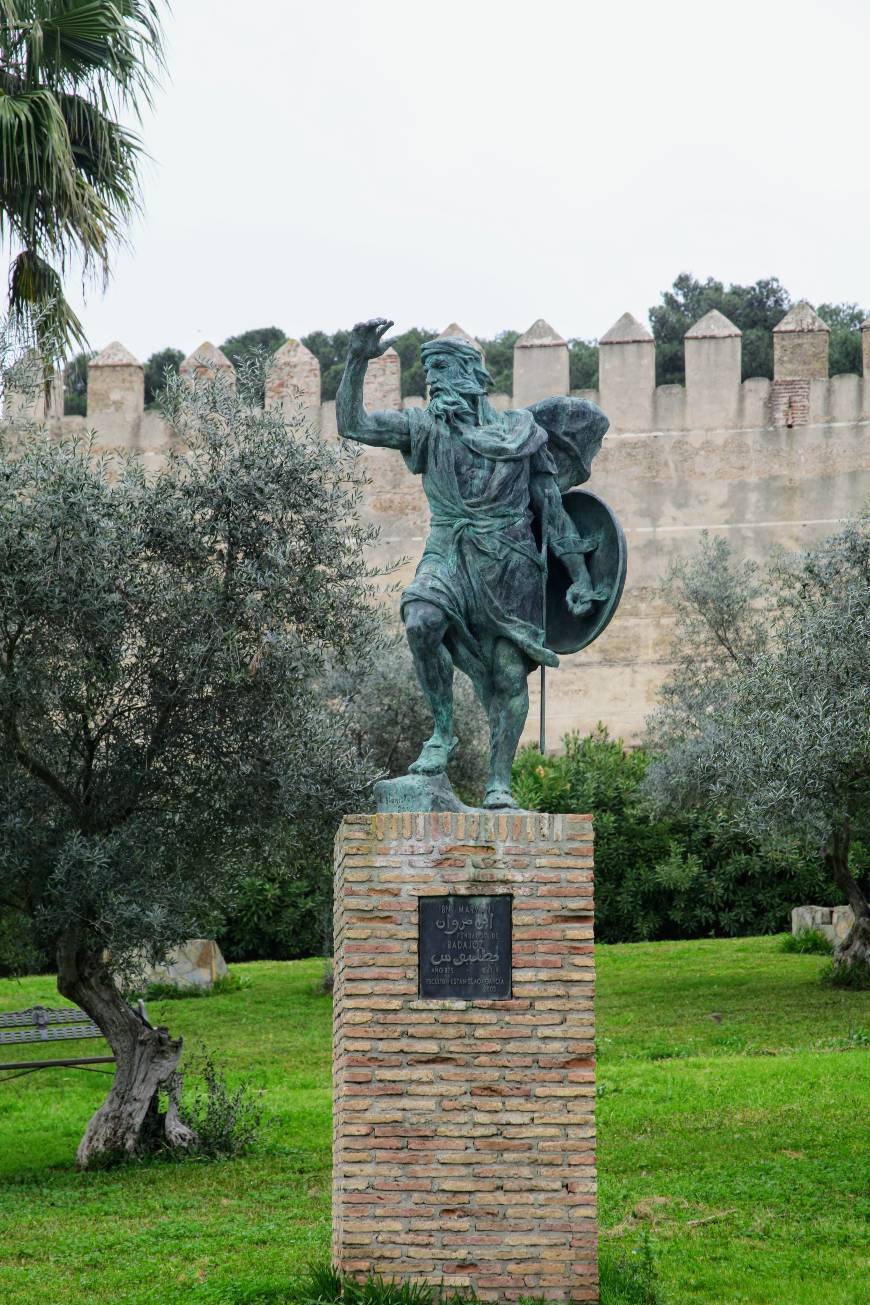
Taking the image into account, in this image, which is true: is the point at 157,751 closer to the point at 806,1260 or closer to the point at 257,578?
the point at 257,578

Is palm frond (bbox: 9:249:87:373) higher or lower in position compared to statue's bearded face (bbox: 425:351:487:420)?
higher

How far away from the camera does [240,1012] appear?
57.7 feet

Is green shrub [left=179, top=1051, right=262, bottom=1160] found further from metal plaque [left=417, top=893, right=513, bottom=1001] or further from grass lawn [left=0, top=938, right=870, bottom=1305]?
metal plaque [left=417, top=893, right=513, bottom=1001]

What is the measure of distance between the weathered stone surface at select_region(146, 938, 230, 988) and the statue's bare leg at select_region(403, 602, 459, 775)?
11.4m

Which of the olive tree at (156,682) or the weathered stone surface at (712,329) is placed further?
the weathered stone surface at (712,329)

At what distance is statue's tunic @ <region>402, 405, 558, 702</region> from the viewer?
8156mm

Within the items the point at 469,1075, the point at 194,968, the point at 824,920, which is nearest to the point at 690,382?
the point at 824,920

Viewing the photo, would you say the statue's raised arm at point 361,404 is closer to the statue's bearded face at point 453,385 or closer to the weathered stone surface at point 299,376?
the statue's bearded face at point 453,385

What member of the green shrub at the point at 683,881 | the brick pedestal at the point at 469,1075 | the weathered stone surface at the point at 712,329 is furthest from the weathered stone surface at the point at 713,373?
the brick pedestal at the point at 469,1075

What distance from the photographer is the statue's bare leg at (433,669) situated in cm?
804

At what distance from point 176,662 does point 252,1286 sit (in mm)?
4761

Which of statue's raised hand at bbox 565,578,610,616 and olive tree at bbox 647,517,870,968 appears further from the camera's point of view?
olive tree at bbox 647,517,870,968

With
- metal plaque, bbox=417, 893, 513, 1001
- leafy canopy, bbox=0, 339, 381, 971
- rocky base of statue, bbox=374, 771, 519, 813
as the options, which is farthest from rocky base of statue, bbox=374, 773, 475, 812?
leafy canopy, bbox=0, 339, 381, 971

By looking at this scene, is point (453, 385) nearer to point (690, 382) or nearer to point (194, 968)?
point (194, 968)
